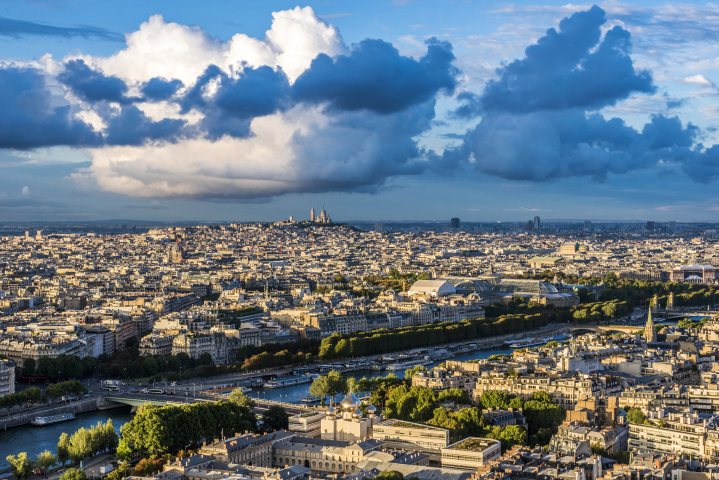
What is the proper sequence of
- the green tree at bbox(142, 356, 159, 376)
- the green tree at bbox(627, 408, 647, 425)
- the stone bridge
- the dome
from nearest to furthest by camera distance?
1. the dome
2. the green tree at bbox(627, 408, 647, 425)
3. the stone bridge
4. the green tree at bbox(142, 356, 159, 376)

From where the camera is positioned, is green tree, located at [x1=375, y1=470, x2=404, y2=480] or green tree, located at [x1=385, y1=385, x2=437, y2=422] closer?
green tree, located at [x1=375, y1=470, x2=404, y2=480]

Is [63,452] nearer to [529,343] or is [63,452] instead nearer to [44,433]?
[44,433]

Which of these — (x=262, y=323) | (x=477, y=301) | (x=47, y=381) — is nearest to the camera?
(x=47, y=381)

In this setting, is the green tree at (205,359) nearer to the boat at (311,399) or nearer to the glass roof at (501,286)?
the boat at (311,399)

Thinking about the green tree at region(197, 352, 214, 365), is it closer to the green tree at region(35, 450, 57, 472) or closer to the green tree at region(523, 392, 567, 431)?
the green tree at region(35, 450, 57, 472)

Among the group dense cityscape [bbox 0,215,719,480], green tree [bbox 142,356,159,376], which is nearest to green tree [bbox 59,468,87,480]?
dense cityscape [bbox 0,215,719,480]

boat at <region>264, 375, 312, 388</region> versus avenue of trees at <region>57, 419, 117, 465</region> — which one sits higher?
avenue of trees at <region>57, 419, 117, 465</region>

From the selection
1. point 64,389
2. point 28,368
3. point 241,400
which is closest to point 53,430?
point 64,389

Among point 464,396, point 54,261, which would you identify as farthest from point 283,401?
point 54,261

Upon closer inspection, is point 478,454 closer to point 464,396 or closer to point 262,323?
point 464,396
